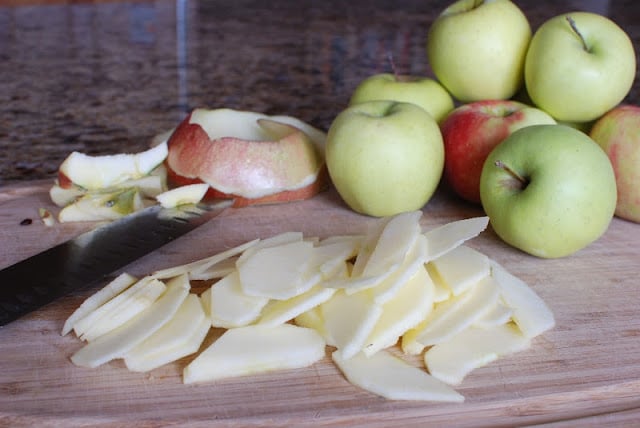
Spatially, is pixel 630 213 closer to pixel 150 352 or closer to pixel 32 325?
pixel 150 352

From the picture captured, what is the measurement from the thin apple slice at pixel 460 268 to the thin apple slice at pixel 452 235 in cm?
3

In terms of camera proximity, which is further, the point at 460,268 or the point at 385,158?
the point at 385,158

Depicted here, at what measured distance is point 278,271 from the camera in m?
0.99

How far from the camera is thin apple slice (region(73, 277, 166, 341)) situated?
3.06ft

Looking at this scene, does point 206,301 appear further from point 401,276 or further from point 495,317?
point 495,317

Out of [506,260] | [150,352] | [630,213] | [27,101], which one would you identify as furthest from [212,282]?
[27,101]

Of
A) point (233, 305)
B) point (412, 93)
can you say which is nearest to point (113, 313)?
point (233, 305)

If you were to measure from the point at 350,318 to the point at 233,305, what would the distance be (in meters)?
0.15

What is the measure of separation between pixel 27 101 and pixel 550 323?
4.96ft

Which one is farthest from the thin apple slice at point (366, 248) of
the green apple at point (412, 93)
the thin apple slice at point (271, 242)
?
the green apple at point (412, 93)

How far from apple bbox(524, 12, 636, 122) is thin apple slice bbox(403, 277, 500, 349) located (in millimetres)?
499

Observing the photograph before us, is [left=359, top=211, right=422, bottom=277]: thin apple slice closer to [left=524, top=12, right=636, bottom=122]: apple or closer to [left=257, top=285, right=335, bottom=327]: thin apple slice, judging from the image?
[left=257, top=285, right=335, bottom=327]: thin apple slice

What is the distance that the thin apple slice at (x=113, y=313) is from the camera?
36.7 inches

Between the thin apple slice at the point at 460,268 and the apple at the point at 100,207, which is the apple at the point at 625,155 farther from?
the apple at the point at 100,207
